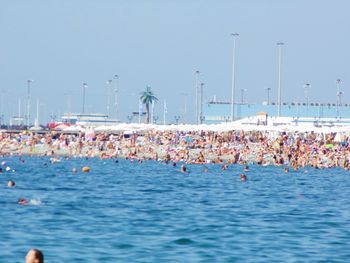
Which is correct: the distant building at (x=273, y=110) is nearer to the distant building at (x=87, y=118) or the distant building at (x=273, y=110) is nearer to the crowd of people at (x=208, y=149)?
the distant building at (x=87, y=118)

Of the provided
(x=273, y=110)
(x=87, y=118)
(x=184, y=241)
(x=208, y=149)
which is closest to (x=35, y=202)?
(x=184, y=241)

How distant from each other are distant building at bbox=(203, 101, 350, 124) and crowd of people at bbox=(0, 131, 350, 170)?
55788 millimetres

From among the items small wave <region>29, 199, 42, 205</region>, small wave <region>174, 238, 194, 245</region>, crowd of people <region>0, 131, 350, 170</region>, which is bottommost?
small wave <region>174, 238, 194, 245</region>

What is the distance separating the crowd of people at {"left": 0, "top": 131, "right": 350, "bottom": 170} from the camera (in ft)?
206

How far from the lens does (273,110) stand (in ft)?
486

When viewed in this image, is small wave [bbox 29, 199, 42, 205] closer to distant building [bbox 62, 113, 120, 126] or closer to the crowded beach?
the crowded beach

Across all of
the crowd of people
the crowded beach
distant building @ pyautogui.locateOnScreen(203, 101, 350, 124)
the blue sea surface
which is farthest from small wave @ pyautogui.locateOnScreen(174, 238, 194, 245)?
distant building @ pyautogui.locateOnScreen(203, 101, 350, 124)

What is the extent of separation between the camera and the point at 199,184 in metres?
43.2

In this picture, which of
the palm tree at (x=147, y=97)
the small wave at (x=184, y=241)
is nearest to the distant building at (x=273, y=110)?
the palm tree at (x=147, y=97)

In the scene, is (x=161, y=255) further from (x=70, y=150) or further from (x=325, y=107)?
(x=325, y=107)

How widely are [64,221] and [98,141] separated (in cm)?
5339

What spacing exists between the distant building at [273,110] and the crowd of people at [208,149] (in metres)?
55.8

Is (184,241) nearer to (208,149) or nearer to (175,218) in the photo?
(175,218)

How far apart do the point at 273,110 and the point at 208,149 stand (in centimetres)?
7709
